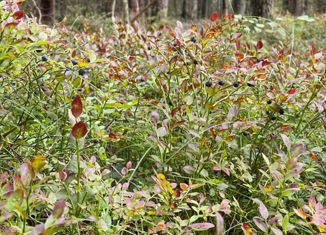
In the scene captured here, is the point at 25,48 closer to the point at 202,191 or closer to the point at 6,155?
the point at 6,155

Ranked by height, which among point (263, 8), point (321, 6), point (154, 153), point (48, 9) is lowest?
point (321, 6)

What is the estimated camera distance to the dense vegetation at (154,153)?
1.23 metres

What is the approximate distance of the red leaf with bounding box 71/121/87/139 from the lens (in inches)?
40.7

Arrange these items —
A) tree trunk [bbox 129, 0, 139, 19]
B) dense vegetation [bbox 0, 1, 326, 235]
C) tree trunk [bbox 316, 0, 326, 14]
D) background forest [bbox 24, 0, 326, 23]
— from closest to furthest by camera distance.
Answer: dense vegetation [bbox 0, 1, 326, 235]
background forest [bbox 24, 0, 326, 23]
tree trunk [bbox 129, 0, 139, 19]
tree trunk [bbox 316, 0, 326, 14]

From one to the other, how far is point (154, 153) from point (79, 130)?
83 centimetres

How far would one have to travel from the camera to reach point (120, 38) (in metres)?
3.00

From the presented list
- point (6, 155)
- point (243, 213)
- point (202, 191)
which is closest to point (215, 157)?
point (202, 191)

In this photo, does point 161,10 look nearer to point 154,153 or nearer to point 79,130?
point 154,153

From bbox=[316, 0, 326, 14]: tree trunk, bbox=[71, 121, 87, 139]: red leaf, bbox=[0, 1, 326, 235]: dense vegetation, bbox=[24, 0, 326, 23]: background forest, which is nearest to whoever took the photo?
bbox=[71, 121, 87, 139]: red leaf

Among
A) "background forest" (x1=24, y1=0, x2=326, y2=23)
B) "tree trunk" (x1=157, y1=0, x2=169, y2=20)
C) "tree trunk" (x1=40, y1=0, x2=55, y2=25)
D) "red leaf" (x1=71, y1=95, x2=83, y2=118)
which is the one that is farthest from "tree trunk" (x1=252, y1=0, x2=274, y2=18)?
"red leaf" (x1=71, y1=95, x2=83, y2=118)

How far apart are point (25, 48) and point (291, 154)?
979 mm

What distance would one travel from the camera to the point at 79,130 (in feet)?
3.42

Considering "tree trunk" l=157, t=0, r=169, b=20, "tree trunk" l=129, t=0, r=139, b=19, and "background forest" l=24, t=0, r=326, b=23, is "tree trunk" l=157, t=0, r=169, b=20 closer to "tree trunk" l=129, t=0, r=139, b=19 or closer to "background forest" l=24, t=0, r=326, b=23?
"background forest" l=24, t=0, r=326, b=23

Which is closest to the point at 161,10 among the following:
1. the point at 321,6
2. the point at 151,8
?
the point at 151,8
